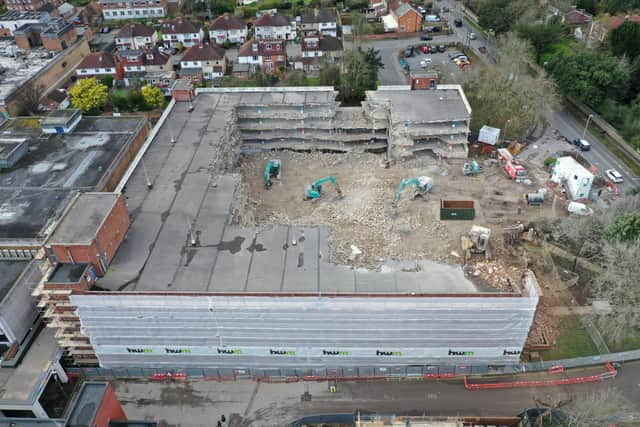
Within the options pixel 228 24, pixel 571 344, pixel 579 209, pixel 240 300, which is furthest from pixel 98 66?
pixel 571 344

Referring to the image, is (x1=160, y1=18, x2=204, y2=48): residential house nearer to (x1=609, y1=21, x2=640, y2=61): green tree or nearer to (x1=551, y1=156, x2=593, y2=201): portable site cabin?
(x1=551, y1=156, x2=593, y2=201): portable site cabin

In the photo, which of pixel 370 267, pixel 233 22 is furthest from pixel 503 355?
pixel 233 22

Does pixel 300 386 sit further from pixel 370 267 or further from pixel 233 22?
pixel 233 22

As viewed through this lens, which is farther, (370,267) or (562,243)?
(562,243)

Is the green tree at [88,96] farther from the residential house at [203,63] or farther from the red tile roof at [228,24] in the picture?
the red tile roof at [228,24]

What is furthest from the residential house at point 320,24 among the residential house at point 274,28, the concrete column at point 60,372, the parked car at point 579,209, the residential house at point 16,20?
the concrete column at point 60,372
